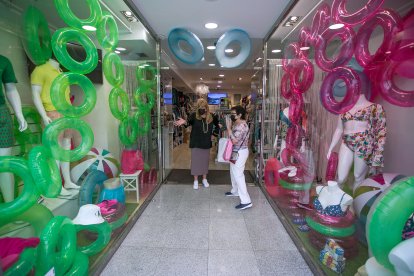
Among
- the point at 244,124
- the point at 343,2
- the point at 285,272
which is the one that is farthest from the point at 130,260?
the point at 343,2

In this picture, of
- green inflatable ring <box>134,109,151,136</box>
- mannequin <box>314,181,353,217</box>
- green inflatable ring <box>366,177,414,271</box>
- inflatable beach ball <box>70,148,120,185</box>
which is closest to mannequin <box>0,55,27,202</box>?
inflatable beach ball <box>70,148,120,185</box>

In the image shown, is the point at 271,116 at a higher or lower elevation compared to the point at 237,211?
higher

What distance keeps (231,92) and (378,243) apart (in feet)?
45.8

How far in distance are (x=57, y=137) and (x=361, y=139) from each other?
2526 millimetres

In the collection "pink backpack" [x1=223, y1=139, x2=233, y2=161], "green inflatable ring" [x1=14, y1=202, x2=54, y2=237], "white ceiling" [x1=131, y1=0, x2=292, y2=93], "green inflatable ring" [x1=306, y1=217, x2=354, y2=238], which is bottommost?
"green inflatable ring" [x1=306, y1=217, x2=354, y2=238]

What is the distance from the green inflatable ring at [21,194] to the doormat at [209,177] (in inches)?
125

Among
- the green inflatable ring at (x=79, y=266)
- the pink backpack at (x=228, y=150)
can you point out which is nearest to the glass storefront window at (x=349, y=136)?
the pink backpack at (x=228, y=150)

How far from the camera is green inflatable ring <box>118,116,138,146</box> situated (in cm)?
304

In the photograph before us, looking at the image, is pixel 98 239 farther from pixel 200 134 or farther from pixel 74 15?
pixel 200 134

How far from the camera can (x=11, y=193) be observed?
168cm

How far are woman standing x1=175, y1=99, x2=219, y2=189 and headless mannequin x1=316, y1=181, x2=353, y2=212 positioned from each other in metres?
2.20

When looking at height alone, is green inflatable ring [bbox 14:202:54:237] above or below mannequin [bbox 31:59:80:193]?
below

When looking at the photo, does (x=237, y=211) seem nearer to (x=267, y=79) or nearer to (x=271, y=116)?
(x=271, y=116)

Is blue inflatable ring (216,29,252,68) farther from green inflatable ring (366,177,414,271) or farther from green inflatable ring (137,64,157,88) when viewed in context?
green inflatable ring (366,177,414,271)
